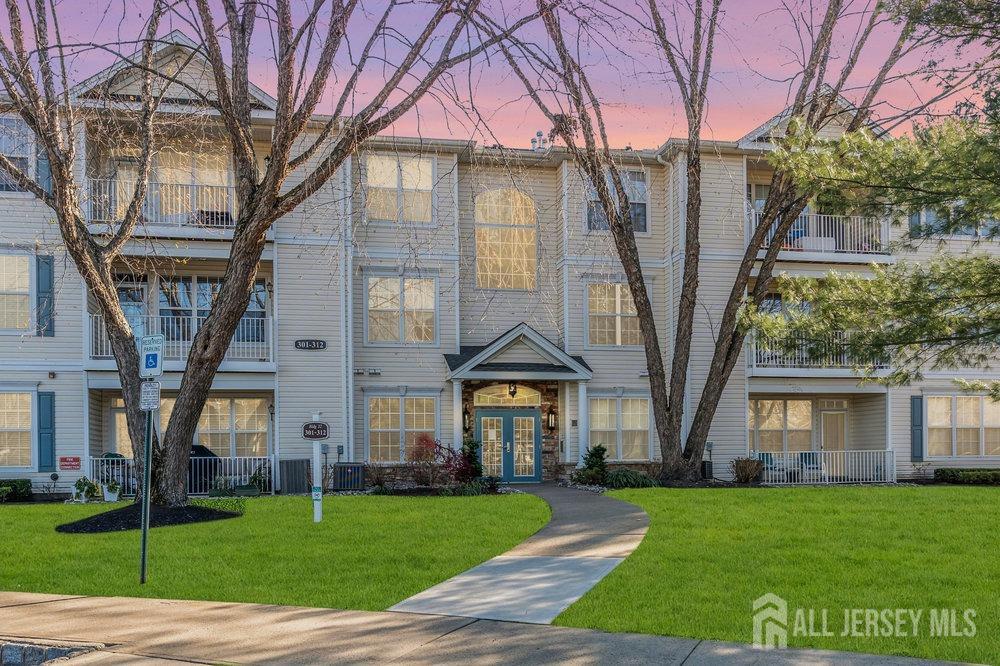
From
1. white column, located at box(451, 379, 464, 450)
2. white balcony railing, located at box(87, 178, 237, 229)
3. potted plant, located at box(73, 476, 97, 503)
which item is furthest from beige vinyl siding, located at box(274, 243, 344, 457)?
potted plant, located at box(73, 476, 97, 503)

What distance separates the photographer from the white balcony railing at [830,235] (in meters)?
24.5

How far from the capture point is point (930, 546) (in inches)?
431

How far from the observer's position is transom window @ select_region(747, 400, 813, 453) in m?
26.1

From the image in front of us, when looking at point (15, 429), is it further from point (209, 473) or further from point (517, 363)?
point (517, 363)

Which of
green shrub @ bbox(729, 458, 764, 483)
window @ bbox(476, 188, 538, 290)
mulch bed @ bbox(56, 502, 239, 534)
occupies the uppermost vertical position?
window @ bbox(476, 188, 538, 290)

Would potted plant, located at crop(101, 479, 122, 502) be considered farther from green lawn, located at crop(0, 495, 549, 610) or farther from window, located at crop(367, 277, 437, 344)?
window, located at crop(367, 277, 437, 344)

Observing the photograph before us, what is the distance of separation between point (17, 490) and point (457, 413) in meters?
9.87

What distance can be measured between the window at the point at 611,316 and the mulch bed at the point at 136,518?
39.6 feet

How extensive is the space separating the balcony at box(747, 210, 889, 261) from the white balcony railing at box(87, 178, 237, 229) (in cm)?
1313

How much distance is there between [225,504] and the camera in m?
16.4

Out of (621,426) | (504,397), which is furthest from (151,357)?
(621,426)

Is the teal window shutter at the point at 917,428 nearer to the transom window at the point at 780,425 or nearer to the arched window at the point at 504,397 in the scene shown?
the transom window at the point at 780,425

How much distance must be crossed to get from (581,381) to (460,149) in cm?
658

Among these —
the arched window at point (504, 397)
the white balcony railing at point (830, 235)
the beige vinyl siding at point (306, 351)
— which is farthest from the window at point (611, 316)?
the beige vinyl siding at point (306, 351)
